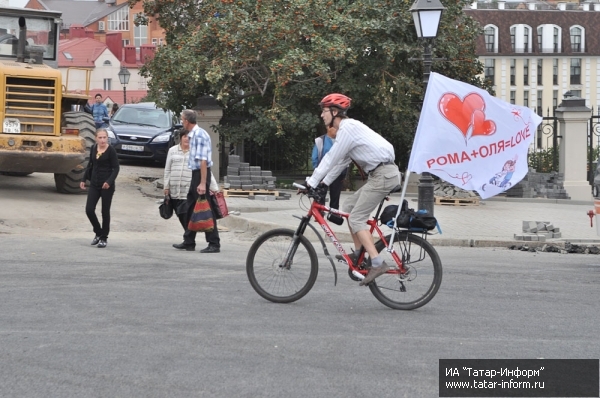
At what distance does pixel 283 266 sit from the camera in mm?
9312

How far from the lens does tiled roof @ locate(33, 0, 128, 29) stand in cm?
14188

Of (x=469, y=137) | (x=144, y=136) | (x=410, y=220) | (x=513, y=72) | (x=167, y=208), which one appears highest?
(x=513, y=72)

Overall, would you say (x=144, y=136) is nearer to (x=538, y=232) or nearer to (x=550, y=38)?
(x=538, y=232)

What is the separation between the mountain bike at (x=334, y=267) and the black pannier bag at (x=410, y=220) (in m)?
0.07

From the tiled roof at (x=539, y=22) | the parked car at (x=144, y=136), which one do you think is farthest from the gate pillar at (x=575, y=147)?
the tiled roof at (x=539, y=22)

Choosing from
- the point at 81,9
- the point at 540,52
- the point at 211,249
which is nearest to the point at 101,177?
the point at 211,249

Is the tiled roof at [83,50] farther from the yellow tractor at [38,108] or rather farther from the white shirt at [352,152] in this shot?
the white shirt at [352,152]

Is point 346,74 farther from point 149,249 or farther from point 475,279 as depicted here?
point 475,279

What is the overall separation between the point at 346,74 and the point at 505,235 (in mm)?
8683

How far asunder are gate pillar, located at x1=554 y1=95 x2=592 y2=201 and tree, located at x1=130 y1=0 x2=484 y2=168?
246 cm

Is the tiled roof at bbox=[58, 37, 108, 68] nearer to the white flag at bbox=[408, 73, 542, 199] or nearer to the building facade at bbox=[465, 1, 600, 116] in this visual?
the building facade at bbox=[465, 1, 600, 116]

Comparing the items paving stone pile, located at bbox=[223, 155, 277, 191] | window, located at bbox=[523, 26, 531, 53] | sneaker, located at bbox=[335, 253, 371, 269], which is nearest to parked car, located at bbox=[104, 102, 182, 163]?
paving stone pile, located at bbox=[223, 155, 277, 191]

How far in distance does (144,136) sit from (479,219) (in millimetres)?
11669

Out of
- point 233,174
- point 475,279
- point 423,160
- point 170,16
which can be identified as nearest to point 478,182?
point 423,160
